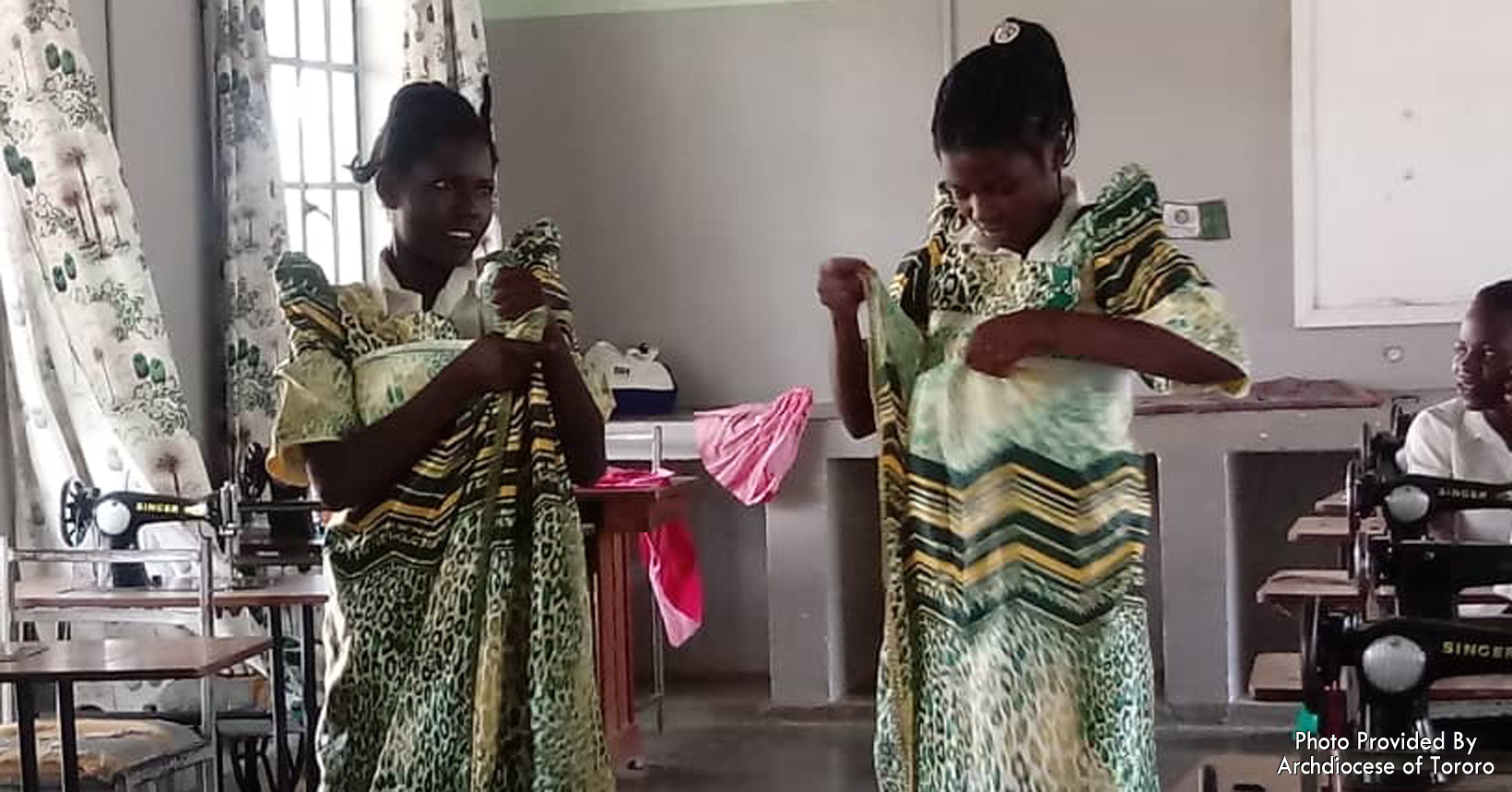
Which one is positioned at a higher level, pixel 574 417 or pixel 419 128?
pixel 419 128

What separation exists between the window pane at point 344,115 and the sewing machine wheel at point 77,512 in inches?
77.0

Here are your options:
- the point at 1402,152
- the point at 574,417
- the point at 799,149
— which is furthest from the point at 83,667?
the point at 1402,152

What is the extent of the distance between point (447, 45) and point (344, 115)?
1.25 feet

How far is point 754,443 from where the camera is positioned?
19.0ft

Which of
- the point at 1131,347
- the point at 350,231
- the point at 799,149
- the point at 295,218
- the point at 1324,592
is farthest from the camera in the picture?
the point at 799,149

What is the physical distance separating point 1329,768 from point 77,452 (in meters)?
3.23

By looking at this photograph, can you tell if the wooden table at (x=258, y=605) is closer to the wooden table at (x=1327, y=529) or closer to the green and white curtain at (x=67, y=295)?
the green and white curtain at (x=67, y=295)

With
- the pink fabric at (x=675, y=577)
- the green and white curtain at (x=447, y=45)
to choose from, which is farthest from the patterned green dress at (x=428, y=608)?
the green and white curtain at (x=447, y=45)

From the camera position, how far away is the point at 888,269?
21.1ft

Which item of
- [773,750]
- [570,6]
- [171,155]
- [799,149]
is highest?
[570,6]

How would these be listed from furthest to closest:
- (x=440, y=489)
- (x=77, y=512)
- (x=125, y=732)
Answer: (x=77, y=512) < (x=125, y=732) < (x=440, y=489)

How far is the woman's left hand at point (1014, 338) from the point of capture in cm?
181

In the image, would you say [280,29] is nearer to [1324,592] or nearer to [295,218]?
[295,218]

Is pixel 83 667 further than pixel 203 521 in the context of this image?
No
